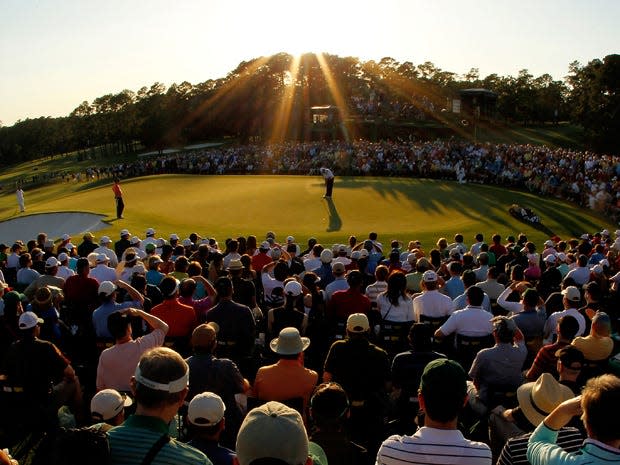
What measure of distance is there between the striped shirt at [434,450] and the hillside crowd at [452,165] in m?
24.4

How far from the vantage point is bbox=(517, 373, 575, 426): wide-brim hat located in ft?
13.3

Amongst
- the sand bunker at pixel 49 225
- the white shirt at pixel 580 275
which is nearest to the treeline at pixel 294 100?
the sand bunker at pixel 49 225

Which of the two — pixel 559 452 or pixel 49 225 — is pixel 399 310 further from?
pixel 49 225

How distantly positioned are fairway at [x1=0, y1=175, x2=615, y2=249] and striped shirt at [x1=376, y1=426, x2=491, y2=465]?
15615 millimetres

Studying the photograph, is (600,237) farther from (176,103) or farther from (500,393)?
(176,103)

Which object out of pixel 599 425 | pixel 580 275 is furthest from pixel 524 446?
pixel 580 275

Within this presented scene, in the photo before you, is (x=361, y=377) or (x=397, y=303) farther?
(x=397, y=303)

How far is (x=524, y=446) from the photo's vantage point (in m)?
3.65

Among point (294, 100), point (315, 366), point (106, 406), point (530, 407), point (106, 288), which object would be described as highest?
point (294, 100)

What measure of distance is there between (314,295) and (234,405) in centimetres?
355

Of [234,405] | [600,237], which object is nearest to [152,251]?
[234,405]

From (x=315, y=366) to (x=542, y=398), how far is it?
188 inches

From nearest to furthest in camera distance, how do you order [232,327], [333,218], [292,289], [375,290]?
[232,327] < [292,289] < [375,290] < [333,218]

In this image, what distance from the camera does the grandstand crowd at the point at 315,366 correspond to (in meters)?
3.35
